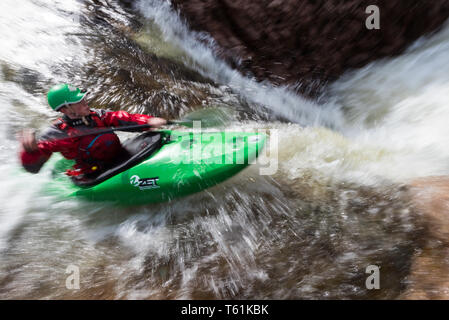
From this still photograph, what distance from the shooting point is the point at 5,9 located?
6.12 metres

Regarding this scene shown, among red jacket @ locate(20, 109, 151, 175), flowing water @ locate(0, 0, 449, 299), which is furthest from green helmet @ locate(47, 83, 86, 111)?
flowing water @ locate(0, 0, 449, 299)

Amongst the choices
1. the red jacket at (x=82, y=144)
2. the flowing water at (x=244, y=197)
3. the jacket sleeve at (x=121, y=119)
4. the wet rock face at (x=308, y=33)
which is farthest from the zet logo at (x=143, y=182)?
the wet rock face at (x=308, y=33)

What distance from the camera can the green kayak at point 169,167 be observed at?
2.85 meters

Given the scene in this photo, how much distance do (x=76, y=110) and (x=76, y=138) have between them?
25 centimetres

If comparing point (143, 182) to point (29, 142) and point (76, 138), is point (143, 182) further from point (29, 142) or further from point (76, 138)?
point (29, 142)

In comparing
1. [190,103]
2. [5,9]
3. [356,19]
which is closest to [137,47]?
[190,103]

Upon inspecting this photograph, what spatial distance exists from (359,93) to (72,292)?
3.66 metres

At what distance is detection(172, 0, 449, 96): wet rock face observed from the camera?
3.75 meters

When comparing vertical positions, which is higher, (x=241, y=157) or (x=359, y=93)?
(x=359, y=93)

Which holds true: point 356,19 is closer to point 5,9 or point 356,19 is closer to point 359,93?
point 359,93

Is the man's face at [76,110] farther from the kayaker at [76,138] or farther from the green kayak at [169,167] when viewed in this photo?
the green kayak at [169,167]

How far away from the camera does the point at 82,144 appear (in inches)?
115

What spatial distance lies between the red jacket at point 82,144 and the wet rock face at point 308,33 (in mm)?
2371

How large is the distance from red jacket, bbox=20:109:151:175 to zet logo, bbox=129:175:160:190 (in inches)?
14.0
